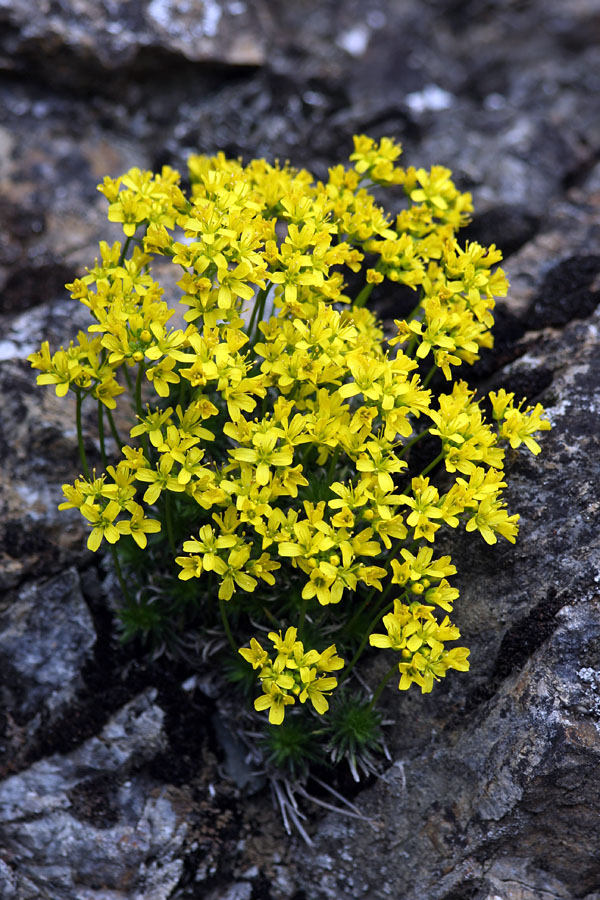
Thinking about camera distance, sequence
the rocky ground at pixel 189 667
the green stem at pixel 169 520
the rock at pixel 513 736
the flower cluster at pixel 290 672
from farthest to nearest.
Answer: the green stem at pixel 169 520 < the rocky ground at pixel 189 667 < the rock at pixel 513 736 < the flower cluster at pixel 290 672

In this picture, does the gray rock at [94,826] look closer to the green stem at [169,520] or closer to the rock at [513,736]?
the rock at [513,736]

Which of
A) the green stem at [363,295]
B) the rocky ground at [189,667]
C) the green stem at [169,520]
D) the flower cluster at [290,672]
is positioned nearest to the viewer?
the flower cluster at [290,672]

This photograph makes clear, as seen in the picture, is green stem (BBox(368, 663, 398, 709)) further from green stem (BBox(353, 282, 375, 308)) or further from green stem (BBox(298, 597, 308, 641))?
green stem (BBox(353, 282, 375, 308))

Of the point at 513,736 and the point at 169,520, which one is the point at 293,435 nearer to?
the point at 169,520

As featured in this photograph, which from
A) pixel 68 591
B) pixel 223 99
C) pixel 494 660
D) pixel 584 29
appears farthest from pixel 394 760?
pixel 584 29

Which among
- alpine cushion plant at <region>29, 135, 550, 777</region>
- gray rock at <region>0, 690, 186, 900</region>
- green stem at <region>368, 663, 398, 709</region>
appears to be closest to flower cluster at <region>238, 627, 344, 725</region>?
alpine cushion plant at <region>29, 135, 550, 777</region>

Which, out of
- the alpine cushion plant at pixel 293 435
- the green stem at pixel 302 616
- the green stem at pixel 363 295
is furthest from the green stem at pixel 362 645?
the green stem at pixel 363 295

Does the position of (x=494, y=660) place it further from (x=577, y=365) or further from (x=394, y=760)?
(x=577, y=365)
